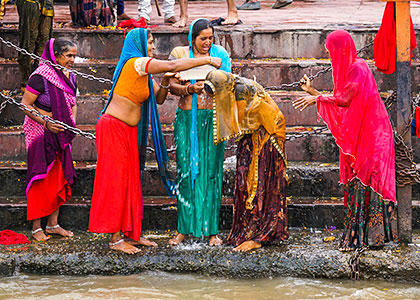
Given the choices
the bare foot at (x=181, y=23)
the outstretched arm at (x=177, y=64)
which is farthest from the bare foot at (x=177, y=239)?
the bare foot at (x=181, y=23)

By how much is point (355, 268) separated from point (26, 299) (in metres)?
2.68

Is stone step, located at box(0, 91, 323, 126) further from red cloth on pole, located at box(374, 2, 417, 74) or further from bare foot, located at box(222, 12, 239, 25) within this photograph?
red cloth on pole, located at box(374, 2, 417, 74)

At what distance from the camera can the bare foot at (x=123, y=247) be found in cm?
597

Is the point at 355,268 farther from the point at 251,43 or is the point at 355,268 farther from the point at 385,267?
the point at 251,43

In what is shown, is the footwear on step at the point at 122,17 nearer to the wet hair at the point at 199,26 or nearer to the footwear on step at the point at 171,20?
the footwear on step at the point at 171,20

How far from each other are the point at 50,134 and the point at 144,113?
977 mm

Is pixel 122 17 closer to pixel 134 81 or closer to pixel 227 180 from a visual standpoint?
pixel 227 180

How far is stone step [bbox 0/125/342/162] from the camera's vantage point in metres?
7.28

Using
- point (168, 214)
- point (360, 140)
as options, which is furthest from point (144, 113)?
point (360, 140)

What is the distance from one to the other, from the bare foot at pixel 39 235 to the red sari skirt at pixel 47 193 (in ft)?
0.44

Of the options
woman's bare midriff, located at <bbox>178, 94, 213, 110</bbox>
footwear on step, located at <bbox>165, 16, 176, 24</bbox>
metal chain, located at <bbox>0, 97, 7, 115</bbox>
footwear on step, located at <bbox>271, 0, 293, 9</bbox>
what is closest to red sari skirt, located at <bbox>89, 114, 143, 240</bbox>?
woman's bare midriff, located at <bbox>178, 94, 213, 110</bbox>

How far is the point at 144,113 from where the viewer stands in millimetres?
6117

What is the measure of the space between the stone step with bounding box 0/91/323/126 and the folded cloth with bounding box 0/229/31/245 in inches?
78.8

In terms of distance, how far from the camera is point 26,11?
8.06 m
